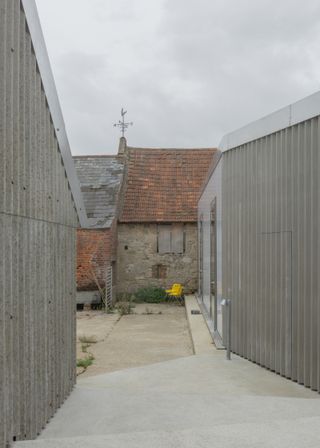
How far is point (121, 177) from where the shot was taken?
26.0 m

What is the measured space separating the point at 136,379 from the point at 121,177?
60.6 ft

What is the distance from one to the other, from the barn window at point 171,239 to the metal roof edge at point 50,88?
58.2 ft

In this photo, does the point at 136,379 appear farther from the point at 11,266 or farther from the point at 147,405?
the point at 11,266

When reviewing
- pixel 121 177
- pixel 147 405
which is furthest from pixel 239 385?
pixel 121 177

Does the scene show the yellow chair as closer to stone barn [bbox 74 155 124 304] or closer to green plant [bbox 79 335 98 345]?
stone barn [bbox 74 155 124 304]

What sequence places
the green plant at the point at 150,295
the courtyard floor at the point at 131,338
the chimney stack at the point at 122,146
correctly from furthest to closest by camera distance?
the chimney stack at the point at 122,146 < the green plant at the point at 150,295 < the courtyard floor at the point at 131,338

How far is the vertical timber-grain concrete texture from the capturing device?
4113 millimetres

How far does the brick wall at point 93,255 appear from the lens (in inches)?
873

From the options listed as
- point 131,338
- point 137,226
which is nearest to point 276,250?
point 131,338

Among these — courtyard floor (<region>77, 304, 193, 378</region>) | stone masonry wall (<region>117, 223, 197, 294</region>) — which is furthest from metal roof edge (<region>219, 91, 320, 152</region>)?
stone masonry wall (<region>117, 223, 197, 294</region>)

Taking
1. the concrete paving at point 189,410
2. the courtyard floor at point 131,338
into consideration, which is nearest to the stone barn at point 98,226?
the courtyard floor at point 131,338

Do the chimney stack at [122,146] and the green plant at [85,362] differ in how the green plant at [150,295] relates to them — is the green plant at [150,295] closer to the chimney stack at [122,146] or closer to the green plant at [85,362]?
the chimney stack at [122,146]

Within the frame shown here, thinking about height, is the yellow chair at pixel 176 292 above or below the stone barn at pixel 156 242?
below

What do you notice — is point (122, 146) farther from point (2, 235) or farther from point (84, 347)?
point (2, 235)
